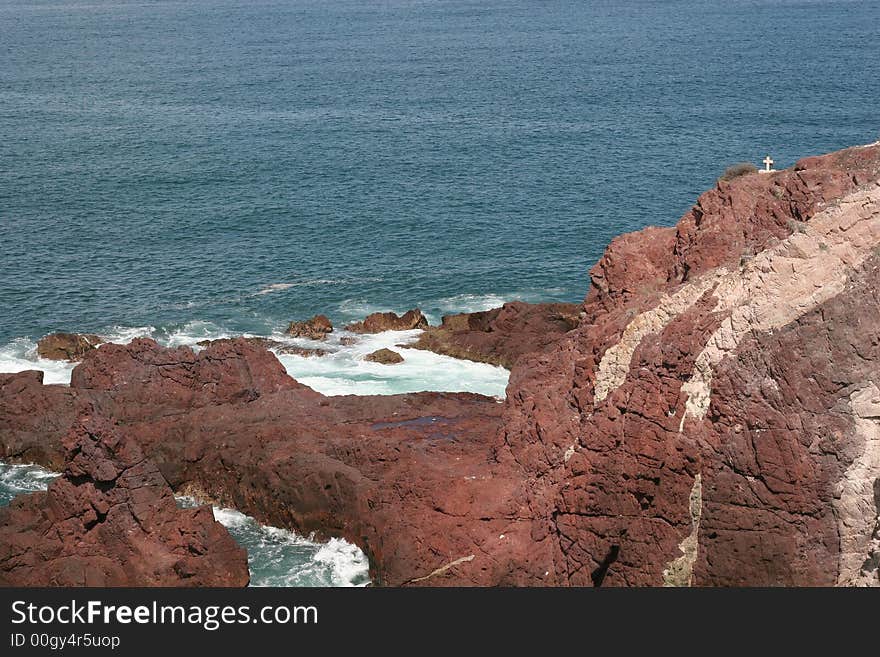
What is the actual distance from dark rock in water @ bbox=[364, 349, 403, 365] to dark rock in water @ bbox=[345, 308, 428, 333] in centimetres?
635

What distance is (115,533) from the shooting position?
132ft

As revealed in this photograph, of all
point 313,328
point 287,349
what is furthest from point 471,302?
point 287,349

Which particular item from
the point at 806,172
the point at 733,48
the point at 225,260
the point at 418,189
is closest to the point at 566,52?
the point at 733,48

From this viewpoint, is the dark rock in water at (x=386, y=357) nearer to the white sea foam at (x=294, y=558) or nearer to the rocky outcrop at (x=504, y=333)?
the rocky outcrop at (x=504, y=333)

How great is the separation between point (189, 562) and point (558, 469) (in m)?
12.7

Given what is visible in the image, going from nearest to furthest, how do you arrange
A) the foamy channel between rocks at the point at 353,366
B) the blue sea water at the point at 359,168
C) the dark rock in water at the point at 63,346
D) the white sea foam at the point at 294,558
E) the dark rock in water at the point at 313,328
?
the white sea foam at the point at 294,558
the foamy channel between rocks at the point at 353,366
the dark rock in water at the point at 63,346
the dark rock in water at the point at 313,328
the blue sea water at the point at 359,168

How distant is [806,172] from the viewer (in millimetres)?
37938

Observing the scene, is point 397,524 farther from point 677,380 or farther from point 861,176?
point 861,176

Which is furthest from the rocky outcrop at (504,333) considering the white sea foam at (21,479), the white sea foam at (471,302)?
the white sea foam at (21,479)

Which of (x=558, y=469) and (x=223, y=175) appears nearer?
(x=558, y=469)

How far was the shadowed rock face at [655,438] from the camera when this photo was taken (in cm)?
3200

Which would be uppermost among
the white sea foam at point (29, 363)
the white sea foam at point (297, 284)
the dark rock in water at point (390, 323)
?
the dark rock in water at point (390, 323)

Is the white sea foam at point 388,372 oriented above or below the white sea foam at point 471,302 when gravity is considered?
above

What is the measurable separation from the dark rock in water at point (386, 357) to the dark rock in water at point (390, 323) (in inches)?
250
